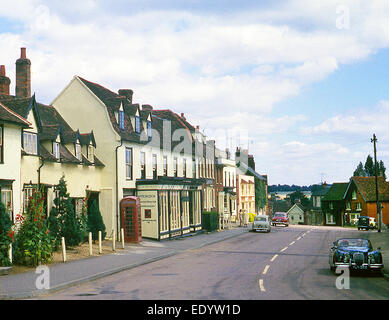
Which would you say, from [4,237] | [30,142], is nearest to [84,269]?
[4,237]

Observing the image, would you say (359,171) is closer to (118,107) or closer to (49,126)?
(118,107)

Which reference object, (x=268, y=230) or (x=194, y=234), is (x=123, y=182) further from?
(x=268, y=230)

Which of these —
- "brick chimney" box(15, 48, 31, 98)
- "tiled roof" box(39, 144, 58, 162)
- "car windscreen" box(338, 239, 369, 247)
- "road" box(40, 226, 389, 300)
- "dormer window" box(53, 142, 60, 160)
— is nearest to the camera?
"road" box(40, 226, 389, 300)

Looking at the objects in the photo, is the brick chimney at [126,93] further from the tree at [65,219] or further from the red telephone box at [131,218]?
the tree at [65,219]

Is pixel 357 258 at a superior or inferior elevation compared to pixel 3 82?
inferior

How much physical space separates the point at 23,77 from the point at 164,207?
13118 mm

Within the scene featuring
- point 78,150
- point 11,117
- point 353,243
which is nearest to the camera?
point 353,243

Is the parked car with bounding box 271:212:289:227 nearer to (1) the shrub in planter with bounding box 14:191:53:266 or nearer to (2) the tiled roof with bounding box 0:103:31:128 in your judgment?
(2) the tiled roof with bounding box 0:103:31:128

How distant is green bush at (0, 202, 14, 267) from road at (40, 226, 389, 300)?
4.55m

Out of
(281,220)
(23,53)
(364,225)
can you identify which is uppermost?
(23,53)

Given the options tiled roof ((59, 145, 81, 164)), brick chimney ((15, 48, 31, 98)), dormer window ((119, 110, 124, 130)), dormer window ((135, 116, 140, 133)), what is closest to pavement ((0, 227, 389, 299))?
tiled roof ((59, 145, 81, 164))

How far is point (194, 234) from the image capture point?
41.3 m

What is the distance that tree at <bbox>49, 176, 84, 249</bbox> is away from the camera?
85.1 ft

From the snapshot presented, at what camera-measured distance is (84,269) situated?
19703 millimetres
